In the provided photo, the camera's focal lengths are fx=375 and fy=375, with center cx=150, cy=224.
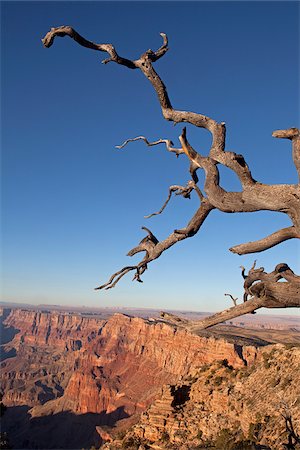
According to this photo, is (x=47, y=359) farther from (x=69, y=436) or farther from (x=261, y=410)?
(x=261, y=410)

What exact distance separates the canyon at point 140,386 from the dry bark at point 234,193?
1.79 m

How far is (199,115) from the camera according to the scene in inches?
227

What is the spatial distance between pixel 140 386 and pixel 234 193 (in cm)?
9140

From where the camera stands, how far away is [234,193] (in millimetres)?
5512

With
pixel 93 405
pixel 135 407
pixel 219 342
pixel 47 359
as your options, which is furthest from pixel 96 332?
pixel 219 342

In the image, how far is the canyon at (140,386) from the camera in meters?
26.4

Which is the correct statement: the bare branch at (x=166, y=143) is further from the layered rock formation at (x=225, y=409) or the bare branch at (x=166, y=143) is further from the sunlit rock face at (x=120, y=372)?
the sunlit rock face at (x=120, y=372)

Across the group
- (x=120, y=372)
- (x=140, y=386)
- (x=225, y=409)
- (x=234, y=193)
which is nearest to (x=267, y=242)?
(x=234, y=193)

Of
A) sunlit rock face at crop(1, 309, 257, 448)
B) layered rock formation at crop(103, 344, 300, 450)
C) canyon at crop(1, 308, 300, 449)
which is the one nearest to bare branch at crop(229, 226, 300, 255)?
canyon at crop(1, 308, 300, 449)

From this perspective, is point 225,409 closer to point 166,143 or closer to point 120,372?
point 166,143

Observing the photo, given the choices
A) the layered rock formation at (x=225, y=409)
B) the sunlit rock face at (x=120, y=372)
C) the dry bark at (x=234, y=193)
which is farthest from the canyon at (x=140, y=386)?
the dry bark at (x=234, y=193)

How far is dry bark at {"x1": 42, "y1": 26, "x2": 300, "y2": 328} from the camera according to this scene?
5.16 metres

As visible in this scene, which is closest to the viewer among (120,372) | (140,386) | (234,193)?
(234,193)

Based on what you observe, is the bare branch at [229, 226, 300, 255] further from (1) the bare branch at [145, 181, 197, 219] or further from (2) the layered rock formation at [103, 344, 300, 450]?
(2) the layered rock formation at [103, 344, 300, 450]
